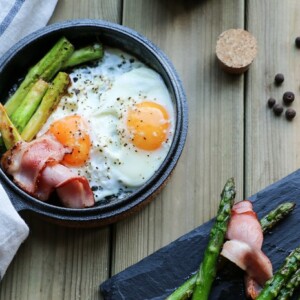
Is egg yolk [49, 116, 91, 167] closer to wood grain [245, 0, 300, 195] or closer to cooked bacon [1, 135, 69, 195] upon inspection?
cooked bacon [1, 135, 69, 195]

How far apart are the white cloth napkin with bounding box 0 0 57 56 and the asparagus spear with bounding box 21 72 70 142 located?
0.27 metres

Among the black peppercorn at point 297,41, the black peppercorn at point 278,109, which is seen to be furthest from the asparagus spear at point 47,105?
the black peppercorn at point 297,41

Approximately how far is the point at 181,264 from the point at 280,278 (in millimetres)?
397

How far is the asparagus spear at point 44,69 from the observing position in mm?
3225

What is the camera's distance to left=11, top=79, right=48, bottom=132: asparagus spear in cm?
315

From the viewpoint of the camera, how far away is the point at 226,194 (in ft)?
10.3

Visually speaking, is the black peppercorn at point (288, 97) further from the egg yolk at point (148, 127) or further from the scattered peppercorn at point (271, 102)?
the egg yolk at point (148, 127)

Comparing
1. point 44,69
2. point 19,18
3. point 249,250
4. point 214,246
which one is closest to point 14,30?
point 19,18

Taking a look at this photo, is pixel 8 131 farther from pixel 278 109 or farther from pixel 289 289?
pixel 289 289

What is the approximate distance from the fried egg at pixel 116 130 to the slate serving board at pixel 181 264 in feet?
1.00

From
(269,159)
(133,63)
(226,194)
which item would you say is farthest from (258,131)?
(133,63)

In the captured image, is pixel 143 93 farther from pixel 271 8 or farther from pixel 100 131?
pixel 271 8

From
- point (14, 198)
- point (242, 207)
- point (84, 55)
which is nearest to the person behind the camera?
point (14, 198)

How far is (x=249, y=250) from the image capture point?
3051 mm
